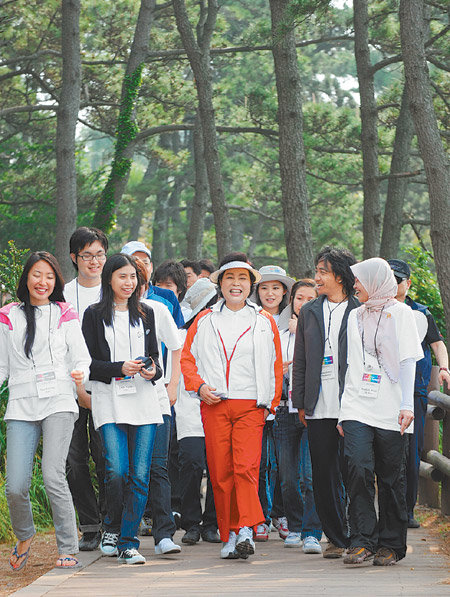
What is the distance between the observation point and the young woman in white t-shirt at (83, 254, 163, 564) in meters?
6.42

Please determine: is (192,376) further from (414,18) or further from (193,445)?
(414,18)

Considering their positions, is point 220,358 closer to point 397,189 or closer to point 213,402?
point 213,402

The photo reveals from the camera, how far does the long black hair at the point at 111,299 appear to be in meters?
6.58

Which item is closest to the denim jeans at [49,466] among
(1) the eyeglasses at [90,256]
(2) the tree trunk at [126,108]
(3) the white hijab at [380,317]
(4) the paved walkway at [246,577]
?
(4) the paved walkway at [246,577]

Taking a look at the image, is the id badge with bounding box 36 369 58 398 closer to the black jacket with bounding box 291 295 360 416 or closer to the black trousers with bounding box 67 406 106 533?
the black trousers with bounding box 67 406 106 533

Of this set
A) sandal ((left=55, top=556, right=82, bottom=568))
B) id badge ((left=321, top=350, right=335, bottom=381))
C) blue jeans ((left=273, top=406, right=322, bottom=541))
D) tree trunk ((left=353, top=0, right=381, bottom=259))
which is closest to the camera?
sandal ((left=55, top=556, right=82, bottom=568))

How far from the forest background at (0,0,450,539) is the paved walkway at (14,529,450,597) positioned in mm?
2042

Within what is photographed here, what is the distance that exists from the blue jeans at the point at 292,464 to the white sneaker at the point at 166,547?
3.85 feet

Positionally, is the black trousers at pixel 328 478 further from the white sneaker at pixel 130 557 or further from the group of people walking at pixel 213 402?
the white sneaker at pixel 130 557

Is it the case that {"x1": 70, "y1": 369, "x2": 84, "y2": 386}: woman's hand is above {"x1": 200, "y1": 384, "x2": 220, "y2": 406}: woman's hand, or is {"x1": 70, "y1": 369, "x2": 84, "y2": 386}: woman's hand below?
above

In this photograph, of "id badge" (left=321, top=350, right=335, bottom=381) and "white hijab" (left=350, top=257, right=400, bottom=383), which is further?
"id badge" (left=321, top=350, right=335, bottom=381)

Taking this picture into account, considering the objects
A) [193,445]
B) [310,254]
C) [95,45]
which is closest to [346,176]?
[95,45]


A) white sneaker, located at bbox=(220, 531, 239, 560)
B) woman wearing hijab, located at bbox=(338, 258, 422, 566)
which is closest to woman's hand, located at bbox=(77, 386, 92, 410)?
white sneaker, located at bbox=(220, 531, 239, 560)

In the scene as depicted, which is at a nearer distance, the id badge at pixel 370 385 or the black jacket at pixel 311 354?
the id badge at pixel 370 385
